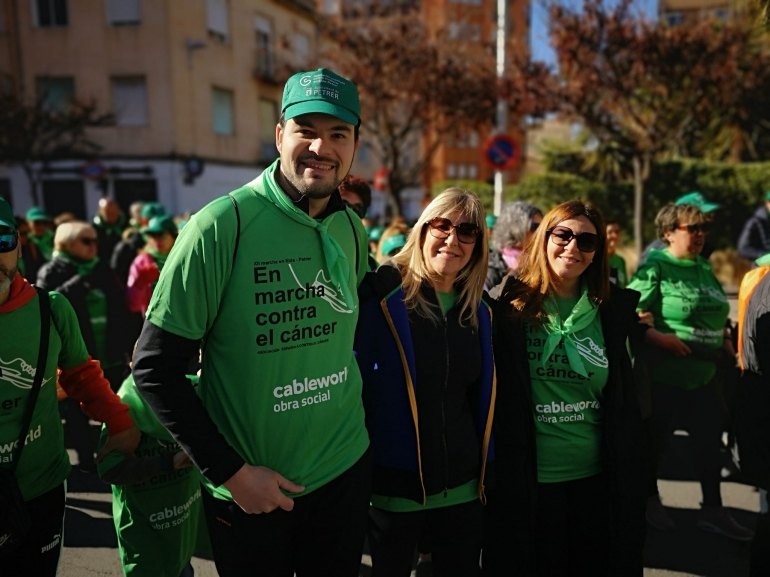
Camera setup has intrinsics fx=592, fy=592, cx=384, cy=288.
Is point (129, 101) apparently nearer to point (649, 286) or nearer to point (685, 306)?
point (649, 286)

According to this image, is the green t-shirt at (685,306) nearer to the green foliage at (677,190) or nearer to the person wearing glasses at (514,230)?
the person wearing glasses at (514,230)

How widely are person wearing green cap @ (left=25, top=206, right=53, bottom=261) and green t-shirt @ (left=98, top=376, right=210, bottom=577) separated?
235 inches

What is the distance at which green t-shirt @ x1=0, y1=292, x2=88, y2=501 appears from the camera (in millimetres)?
2100

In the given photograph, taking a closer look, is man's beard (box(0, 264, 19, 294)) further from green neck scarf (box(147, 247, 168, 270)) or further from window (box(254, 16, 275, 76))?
window (box(254, 16, 275, 76))

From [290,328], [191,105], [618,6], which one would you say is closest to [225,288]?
[290,328]

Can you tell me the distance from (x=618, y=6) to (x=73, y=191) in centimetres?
1854

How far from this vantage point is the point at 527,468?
96.7 inches

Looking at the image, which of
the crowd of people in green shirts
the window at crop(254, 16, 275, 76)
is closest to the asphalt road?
the crowd of people in green shirts

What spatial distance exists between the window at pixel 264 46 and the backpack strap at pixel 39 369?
79.2ft

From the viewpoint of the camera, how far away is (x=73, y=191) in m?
21.1

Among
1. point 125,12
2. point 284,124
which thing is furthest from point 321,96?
point 125,12

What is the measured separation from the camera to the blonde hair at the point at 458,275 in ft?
7.89

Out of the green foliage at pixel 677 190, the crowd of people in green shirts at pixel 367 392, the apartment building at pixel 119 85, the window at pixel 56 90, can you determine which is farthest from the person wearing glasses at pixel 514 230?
the window at pixel 56 90

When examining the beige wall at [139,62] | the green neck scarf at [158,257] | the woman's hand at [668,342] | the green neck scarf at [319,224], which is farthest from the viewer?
the beige wall at [139,62]
